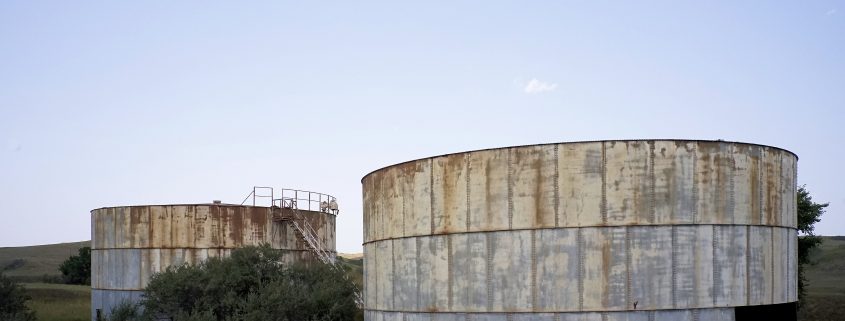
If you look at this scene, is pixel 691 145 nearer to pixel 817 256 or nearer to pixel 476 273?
pixel 476 273

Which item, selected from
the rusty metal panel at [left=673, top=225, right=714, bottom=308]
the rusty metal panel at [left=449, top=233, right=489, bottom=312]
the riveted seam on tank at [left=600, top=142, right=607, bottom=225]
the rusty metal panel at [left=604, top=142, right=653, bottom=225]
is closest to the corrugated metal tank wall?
the rusty metal panel at [left=449, top=233, right=489, bottom=312]

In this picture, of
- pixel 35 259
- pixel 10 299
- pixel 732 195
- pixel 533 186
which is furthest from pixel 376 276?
pixel 35 259

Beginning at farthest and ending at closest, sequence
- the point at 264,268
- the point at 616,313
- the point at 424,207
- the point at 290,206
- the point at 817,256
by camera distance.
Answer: the point at 817,256 < the point at 290,206 < the point at 264,268 < the point at 424,207 < the point at 616,313

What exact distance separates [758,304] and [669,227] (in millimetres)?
3356

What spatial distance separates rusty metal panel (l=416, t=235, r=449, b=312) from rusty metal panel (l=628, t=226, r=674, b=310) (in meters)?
4.79

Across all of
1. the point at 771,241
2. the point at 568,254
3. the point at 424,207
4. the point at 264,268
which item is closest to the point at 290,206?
the point at 264,268

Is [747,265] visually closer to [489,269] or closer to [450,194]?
[489,269]

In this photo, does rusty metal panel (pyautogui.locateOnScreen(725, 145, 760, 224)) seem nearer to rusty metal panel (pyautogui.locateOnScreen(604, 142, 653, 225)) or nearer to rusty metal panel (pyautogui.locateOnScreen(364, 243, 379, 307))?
rusty metal panel (pyautogui.locateOnScreen(604, 142, 653, 225))

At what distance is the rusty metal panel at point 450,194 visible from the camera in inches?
789

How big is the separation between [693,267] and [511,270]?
436 cm

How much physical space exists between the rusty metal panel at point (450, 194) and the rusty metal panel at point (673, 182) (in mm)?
4757

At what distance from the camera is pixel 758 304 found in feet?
63.4

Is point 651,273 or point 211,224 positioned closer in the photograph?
point 651,273

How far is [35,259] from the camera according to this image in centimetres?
11088
